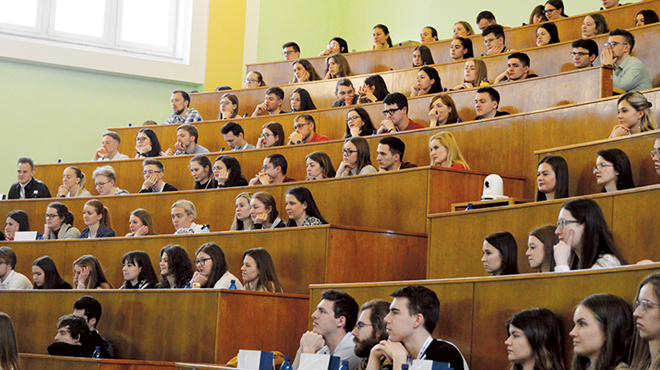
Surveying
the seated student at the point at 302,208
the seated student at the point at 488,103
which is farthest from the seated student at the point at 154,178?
the seated student at the point at 488,103

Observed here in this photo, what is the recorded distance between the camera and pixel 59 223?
410cm

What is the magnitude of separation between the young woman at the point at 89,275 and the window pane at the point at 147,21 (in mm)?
3593

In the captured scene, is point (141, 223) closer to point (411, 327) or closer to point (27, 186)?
point (27, 186)

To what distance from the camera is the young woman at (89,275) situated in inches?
133

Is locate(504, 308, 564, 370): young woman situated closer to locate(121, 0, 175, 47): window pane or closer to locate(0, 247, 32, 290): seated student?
locate(0, 247, 32, 290): seated student

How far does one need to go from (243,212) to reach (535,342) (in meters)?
1.82

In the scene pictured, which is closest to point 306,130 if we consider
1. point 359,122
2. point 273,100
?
point 359,122

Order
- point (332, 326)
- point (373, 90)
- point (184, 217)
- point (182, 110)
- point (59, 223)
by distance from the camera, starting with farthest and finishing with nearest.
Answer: point (182, 110) < point (373, 90) < point (59, 223) < point (184, 217) < point (332, 326)

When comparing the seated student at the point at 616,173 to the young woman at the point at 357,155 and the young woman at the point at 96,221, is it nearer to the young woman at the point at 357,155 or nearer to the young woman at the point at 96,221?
the young woman at the point at 357,155

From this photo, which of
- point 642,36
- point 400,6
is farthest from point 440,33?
point 642,36

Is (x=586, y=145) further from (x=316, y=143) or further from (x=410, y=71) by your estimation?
(x=410, y=71)

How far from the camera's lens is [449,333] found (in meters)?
2.16

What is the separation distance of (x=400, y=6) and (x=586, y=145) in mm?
4364

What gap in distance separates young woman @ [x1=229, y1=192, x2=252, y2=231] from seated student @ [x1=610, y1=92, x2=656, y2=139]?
1476mm
